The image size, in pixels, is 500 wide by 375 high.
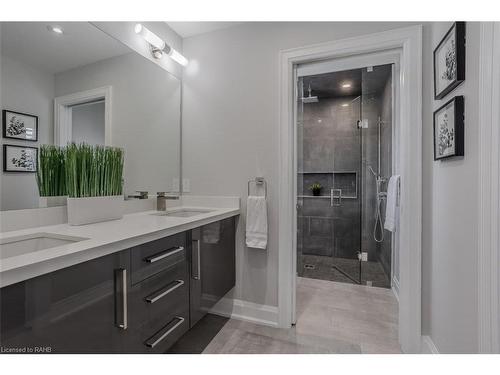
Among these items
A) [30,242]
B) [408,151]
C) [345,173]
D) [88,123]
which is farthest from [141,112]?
[345,173]

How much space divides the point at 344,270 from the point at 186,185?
211cm

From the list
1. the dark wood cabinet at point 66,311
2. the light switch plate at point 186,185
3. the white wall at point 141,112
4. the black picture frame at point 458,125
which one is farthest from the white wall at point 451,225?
the white wall at point 141,112

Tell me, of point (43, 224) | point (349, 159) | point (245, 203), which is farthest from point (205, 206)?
point (349, 159)

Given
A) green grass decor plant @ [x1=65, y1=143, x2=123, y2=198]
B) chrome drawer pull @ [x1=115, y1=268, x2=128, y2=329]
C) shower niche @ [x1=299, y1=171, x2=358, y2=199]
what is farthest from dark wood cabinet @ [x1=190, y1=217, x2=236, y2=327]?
shower niche @ [x1=299, y1=171, x2=358, y2=199]

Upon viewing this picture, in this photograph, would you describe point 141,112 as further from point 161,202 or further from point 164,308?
point 164,308

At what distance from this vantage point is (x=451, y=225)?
121cm

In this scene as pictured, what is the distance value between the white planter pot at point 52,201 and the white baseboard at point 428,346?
7.28ft

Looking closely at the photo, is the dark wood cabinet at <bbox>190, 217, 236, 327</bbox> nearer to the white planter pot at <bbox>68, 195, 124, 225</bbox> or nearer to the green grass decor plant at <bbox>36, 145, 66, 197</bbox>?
the white planter pot at <bbox>68, 195, 124, 225</bbox>

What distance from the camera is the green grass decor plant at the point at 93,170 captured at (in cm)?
129

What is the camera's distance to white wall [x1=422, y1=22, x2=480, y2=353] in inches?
39.5

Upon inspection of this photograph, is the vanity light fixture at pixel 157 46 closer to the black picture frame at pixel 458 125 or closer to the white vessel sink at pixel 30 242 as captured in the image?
the white vessel sink at pixel 30 242

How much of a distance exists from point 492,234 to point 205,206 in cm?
173

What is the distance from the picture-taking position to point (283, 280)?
1826 millimetres
